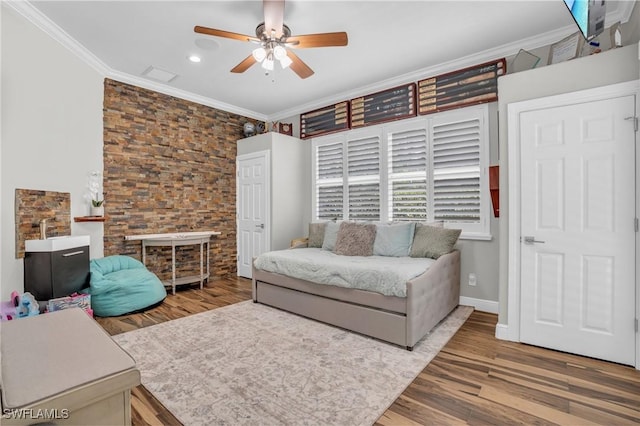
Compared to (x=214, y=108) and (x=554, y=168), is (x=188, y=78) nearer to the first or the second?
(x=214, y=108)

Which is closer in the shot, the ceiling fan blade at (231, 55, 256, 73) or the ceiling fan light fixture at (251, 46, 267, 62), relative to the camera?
the ceiling fan light fixture at (251, 46, 267, 62)

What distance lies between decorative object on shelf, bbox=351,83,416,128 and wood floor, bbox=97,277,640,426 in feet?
9.44

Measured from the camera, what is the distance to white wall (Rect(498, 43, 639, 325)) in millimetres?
2352

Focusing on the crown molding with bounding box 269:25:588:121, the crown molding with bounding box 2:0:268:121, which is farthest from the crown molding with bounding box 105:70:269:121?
the crown molding with bounding box 269:25:588:121

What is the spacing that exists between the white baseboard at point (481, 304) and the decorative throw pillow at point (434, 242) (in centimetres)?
76

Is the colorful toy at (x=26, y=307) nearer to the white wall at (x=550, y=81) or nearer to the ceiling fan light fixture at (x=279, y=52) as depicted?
the ceiling fan light fixture at (x=279, y=52)

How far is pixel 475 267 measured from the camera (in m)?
3.66

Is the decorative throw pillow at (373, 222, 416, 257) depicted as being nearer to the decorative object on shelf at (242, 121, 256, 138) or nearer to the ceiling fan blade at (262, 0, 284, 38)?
the ceiling fan blade at (262, 0, 284, 38)

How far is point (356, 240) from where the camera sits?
12.6ft

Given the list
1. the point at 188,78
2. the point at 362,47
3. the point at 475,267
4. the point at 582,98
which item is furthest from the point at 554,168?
the point at 188,78

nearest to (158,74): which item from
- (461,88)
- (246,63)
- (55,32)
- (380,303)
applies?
(55,32)

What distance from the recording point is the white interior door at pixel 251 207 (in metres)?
5.09

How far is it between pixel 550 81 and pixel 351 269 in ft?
7.73

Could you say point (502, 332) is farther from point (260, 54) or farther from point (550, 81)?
point (260, 54)
